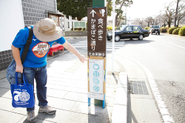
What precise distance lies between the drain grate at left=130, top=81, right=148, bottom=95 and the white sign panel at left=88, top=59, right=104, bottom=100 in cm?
138

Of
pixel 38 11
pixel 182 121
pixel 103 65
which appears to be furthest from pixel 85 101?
pixel 38 11

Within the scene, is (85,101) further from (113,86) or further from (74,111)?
(113,86)

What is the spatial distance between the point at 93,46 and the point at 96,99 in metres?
1.12

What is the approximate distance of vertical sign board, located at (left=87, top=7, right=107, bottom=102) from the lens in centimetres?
241

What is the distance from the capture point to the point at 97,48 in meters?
2.53

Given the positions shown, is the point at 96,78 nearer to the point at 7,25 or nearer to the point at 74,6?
the point at 7,25

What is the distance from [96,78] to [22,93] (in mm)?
1319

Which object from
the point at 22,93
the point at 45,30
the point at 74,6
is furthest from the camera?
the point at 74,6

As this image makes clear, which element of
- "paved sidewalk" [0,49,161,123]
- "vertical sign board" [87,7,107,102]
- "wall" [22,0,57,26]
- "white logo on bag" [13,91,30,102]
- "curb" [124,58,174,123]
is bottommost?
"curb" [124,58,174,123]

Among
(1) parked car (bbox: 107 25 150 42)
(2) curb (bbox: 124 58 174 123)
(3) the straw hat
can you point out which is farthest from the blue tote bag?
(1) parked car (bbox: 107 25 150 42)

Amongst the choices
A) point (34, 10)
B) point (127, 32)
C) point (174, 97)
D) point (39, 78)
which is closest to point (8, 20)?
point (34, 10)

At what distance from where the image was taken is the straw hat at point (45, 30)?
73.1 inches

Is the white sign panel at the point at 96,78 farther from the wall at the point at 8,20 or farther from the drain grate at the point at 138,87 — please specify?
the wall at the point at 8,20

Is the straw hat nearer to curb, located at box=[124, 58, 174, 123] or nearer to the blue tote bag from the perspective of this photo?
the blue tote bag
